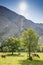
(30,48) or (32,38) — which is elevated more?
(32,38)

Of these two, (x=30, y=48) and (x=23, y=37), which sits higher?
(x=23, y=37)

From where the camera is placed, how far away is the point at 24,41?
44.3m

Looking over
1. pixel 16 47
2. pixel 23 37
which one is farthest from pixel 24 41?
pixel 16 47

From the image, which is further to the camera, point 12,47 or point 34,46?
point 12,47

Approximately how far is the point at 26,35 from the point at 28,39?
4.13ft

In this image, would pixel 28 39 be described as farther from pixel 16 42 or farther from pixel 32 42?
pixel 16 42

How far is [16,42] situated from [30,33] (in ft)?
77.8

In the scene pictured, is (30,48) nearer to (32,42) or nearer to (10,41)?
(32,42)

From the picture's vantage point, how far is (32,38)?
44.7 metres

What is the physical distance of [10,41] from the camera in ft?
228

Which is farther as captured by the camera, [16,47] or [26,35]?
[16,47]

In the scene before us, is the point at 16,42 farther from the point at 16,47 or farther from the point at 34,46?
the point at 34,46

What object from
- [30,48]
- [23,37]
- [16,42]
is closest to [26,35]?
[23,37]

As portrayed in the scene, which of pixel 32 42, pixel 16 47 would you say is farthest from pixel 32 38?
pixel 16 47
